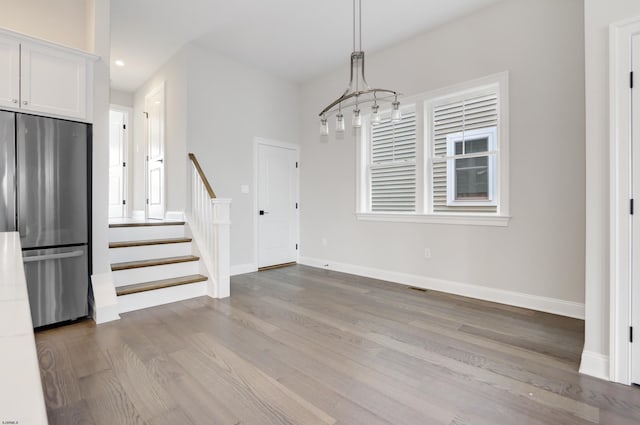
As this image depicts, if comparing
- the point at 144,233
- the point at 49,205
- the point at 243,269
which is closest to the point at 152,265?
the point at 144,233

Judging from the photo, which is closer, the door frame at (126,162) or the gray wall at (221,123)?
the gray wall at (221,123)

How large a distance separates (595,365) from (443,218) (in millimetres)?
2064

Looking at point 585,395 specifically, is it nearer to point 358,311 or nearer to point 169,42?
point 358,311

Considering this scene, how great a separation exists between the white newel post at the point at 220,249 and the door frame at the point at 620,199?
3365 mm

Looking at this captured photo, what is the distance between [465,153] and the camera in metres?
3.76

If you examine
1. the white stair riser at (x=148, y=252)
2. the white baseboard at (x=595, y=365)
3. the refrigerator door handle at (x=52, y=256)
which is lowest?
the white baseboard at (x=595, y=365)

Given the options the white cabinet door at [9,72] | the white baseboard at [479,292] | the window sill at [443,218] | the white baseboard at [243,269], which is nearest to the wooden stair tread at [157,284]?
the white baseboard at [243,269]

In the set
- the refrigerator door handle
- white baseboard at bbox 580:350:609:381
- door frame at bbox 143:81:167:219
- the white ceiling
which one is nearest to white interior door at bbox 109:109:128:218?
door frame at bbox 143:81:167:219

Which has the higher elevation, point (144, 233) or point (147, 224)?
point (147, 224)

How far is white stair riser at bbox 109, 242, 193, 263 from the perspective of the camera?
3.58 m

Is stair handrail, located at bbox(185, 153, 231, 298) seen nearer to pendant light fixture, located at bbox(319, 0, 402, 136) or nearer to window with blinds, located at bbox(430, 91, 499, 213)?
pendant light fixture, located at bbox(319, 0, 402, 136)

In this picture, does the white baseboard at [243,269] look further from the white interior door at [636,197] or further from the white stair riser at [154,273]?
the white interior door at [636,197]

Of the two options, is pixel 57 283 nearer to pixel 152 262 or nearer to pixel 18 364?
pixel 152 262

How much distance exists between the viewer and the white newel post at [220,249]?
145 inches
